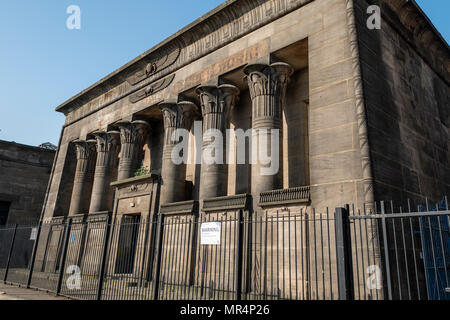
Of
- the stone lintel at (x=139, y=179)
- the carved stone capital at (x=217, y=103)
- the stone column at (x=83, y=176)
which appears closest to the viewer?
the carved stone capital at (x=217, y=103)

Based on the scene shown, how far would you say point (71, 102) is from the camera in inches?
925

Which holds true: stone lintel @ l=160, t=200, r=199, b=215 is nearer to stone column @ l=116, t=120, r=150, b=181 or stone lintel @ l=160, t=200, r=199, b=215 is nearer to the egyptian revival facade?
the egyptian revival facade

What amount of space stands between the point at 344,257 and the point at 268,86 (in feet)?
26.4

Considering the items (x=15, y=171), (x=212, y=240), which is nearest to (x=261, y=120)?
(x=212, y=240)

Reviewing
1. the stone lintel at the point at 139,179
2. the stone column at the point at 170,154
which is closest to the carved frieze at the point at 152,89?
the stone column at the point at 170,154

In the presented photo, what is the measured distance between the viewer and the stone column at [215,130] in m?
13.0

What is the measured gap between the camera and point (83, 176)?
20812 millimetres

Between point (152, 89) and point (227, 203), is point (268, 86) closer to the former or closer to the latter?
point (227, 203)

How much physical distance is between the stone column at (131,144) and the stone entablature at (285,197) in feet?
30.5

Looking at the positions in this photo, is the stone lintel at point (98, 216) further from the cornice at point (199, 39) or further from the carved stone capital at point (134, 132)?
the cornice at point (199, 39)

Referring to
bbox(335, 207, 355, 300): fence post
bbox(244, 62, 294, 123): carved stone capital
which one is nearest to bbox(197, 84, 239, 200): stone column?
bbox(244, 62, 294, 123): carved stone capital

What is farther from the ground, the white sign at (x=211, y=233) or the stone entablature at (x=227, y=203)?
the stone entablature at (x=227, y=203)

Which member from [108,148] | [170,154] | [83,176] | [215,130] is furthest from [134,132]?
[215,130]
